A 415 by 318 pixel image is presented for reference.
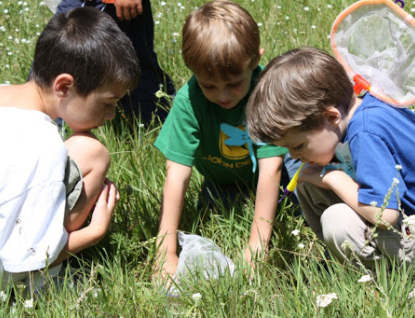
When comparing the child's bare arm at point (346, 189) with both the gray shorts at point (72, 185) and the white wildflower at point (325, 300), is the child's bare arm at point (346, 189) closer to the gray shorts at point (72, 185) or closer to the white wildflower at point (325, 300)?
the white wildflower at point (325, 300)

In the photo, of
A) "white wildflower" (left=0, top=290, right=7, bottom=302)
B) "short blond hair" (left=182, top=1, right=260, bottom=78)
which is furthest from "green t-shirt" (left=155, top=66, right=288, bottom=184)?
"white wildflower" (left=0, top=290, right=7, bottom=302)

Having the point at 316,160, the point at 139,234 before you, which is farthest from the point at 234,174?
the point at 316,160

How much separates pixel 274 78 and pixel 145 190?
999 millimetres

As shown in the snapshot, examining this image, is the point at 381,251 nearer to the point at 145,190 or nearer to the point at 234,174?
the point at 234,174

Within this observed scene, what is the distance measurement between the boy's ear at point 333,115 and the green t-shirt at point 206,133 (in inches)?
21.0

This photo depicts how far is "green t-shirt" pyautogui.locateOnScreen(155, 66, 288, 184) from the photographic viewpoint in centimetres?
285

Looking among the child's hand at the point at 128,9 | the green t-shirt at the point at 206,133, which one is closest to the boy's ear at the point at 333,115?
the green t-shirt at the point at 206,133

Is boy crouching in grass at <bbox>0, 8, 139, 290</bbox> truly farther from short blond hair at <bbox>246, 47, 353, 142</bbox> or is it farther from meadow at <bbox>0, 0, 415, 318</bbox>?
short blond hair at <bbox>246, 47, 353, 142</bbox>

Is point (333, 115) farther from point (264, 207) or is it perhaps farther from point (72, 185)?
point (72, 185)

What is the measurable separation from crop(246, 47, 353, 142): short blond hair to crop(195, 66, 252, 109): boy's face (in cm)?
33

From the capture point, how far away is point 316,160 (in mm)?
2373

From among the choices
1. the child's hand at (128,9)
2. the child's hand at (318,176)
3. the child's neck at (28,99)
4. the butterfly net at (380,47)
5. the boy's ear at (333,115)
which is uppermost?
the butterfly net at (380,47)

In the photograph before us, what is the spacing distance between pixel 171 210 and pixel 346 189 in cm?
80

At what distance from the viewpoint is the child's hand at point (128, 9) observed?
343cm
